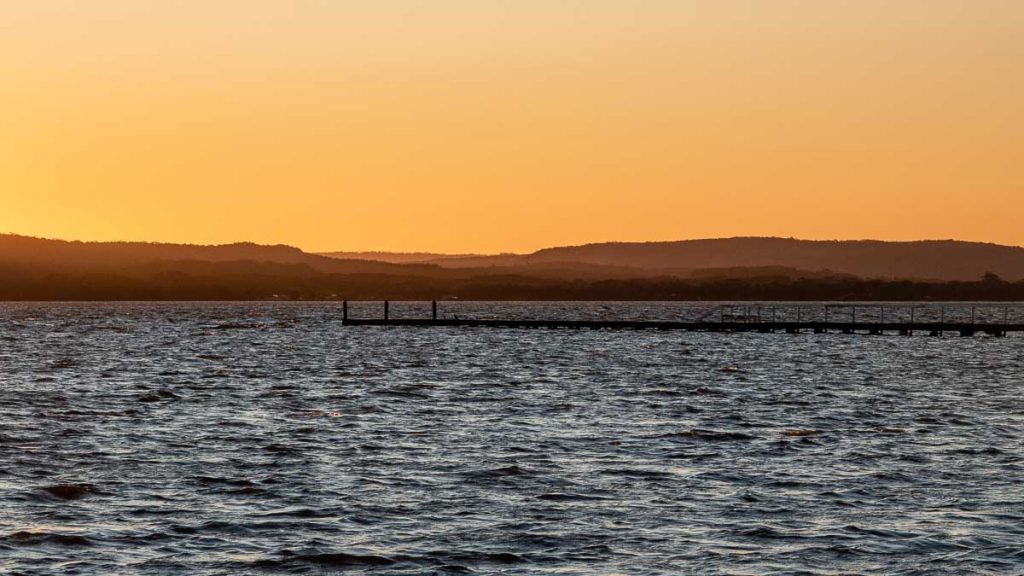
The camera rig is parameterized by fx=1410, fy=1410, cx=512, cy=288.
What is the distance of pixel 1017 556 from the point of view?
75.1ft

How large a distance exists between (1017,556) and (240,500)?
580 inches

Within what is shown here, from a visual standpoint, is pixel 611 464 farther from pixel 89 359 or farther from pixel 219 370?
pixel 89 359

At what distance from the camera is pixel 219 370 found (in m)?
79.8

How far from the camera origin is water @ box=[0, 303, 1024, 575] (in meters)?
23.2

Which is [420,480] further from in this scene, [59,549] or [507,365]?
[507,365]

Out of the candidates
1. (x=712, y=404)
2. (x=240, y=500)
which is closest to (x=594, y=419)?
(x=712, y=404)

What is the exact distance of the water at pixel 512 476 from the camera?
76.0 ft

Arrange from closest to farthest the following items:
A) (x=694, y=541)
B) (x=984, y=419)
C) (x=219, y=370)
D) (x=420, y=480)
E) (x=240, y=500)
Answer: (x=694, y=541) < (x=240, y=500) < (x=420, y=480) < (x=984, y=419) < (x=219, y=370)

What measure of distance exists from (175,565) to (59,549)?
267 centimetres

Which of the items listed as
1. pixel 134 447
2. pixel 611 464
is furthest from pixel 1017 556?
pixel 134 447

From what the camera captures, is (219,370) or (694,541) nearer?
(694,541)

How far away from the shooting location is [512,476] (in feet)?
104

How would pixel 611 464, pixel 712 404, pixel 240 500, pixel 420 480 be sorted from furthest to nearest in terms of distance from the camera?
pixel 712 404
pixel 611 464
pixel 420 480
pixel 240 500

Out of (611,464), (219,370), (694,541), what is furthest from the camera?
(219,370)
